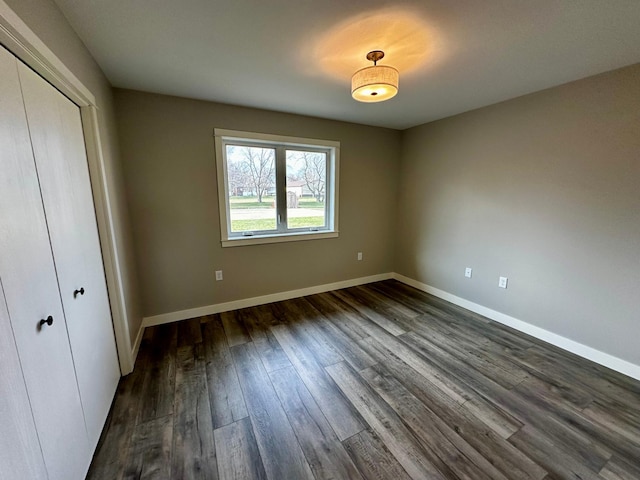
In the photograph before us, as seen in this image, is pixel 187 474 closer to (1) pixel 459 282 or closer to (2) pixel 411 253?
(1) pixel 459 282

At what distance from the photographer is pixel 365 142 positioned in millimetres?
3668

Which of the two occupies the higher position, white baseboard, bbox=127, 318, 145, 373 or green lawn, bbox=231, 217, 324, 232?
green lawn, bbox=231, 217, 324, 232

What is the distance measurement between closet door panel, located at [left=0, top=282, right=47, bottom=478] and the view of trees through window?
7.52 ft

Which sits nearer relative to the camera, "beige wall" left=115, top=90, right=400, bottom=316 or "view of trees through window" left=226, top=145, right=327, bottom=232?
"beige wall" left=115, top=90, right=400, bottom=316

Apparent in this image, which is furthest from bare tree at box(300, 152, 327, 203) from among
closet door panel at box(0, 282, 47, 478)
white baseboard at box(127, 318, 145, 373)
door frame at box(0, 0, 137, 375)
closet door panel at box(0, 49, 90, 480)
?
closet door panel at box(0, 282, 47, 478)

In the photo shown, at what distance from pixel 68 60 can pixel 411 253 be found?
12.8ft

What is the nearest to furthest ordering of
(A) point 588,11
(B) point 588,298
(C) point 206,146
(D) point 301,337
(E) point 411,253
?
(A) point 588,11 < (B) point 588,298 < (D) point 301,337 < (C) point 206,146 < (E) point 411,253

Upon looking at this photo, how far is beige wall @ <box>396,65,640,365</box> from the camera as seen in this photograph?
2010mm

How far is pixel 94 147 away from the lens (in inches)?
68.3

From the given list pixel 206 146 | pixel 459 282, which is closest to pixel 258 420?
pixel 206 146

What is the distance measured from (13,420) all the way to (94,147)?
1.59 m

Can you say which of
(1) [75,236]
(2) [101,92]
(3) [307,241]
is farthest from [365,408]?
(2) [101,92]

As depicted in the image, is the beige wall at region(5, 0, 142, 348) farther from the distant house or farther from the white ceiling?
the distant house

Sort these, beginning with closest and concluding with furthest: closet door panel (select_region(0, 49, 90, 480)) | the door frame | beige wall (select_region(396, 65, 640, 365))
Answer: closet door panel (select_region(0, 49, 90, 480))
the door frame
beige wall (select_region(396, 65, 640, 365))
